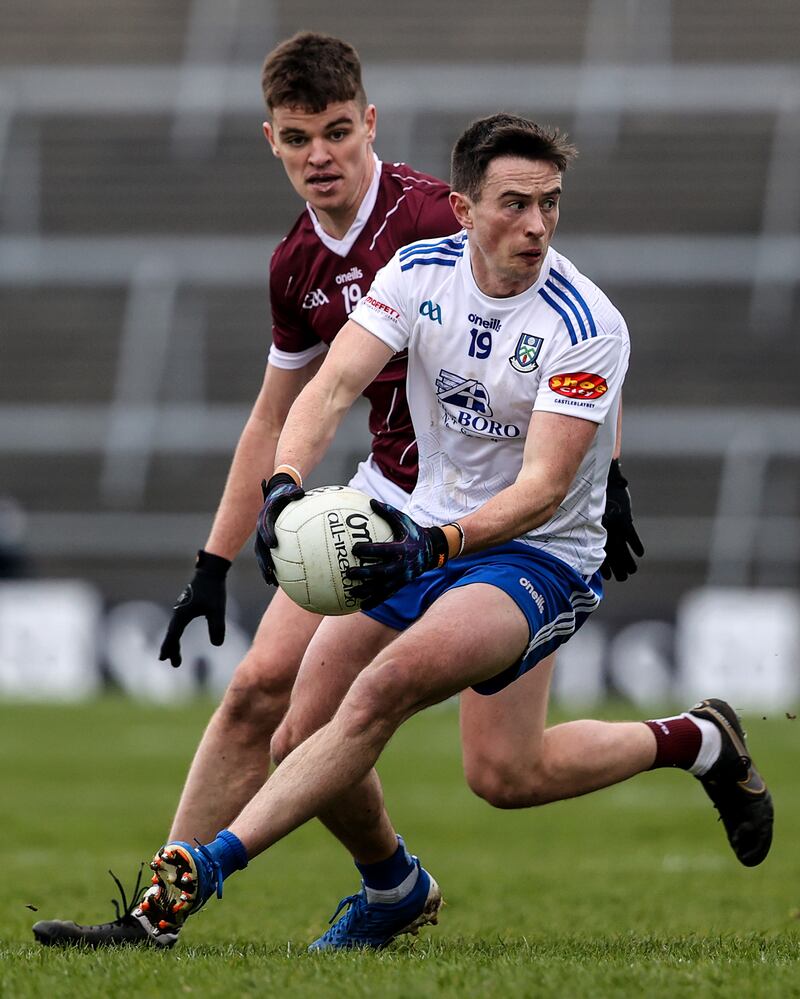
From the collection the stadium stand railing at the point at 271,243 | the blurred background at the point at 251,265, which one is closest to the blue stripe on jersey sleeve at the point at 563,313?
the blurred background at the point at 251,265

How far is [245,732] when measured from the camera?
633cm

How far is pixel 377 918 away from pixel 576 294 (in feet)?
7.18

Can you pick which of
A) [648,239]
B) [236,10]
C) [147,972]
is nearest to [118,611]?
[648,239]

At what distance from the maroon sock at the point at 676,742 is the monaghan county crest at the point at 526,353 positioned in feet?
5.12

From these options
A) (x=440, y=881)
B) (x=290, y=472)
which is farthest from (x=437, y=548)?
(x=440, y=881)

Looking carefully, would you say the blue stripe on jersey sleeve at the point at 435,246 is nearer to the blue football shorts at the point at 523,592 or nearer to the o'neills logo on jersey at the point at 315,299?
the o'neills logo on jersey at the point at 315,299

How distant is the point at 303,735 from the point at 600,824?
7122 mm

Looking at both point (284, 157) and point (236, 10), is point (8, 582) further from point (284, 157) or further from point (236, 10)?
point (284, 157)

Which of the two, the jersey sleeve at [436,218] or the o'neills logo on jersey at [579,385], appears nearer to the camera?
the o'neills logo on jersey at [579,385]

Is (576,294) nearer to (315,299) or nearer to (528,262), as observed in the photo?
(528,262)

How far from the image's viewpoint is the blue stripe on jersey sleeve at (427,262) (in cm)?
571

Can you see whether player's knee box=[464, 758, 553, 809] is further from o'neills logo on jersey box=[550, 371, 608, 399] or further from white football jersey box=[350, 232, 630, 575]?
o'neills logo on jersey box=[550, 371, 608, 399]

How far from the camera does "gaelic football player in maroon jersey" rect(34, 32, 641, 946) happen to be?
20.2 ft

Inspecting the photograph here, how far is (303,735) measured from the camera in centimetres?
587
